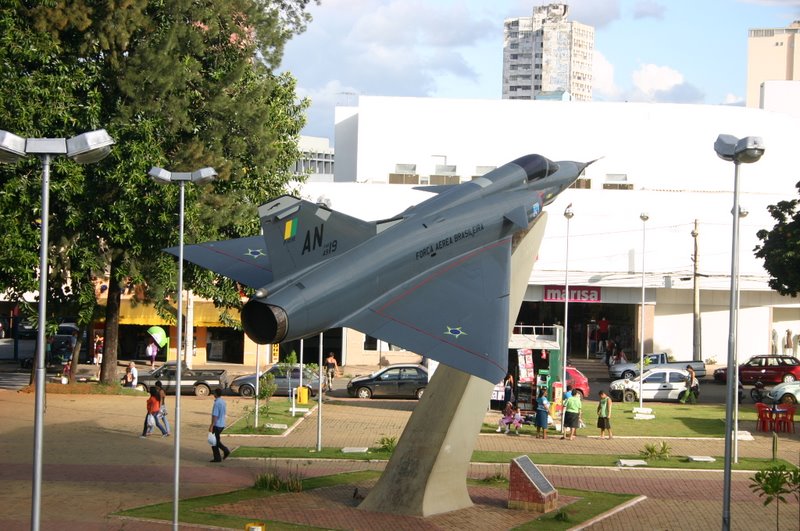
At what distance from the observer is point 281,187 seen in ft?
143

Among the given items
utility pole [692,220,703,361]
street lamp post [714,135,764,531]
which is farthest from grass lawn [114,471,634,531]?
utility pole [692,220,703,361]

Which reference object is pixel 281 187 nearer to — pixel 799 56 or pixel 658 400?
pixel 658 400

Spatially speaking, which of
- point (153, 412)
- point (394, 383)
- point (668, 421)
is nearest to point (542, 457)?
point (668, 421)

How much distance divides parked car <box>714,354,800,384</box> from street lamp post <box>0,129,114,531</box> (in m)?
41.8

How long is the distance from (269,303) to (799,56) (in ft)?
403

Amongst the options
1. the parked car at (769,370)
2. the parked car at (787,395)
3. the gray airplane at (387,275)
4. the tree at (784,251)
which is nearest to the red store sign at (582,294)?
the parked car at (769,370)

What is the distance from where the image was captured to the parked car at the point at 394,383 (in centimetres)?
4269

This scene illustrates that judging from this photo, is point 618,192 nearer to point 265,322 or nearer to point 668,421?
point 668,421

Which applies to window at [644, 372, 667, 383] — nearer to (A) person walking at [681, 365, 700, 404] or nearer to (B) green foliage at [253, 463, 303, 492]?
(A) person walking at [681, 365, 700, 404]

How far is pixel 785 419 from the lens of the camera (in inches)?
1389

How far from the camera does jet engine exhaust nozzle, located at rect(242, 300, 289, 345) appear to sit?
1694 cm

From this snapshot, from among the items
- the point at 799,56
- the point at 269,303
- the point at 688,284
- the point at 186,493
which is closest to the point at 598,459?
the point at 186,493

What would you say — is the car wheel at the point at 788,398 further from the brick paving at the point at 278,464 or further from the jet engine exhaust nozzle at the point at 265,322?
the jet engine exhaust nozzle at the point at 265,322

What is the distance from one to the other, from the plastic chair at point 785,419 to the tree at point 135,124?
21.6 m
